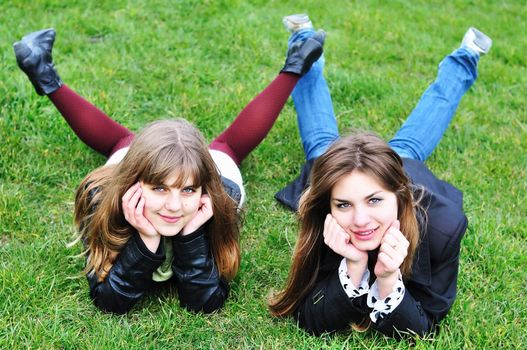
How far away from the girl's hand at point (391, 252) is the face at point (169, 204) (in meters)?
0.88

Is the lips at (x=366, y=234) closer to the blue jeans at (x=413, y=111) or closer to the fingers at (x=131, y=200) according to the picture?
the fingers at (x=131, y=200)

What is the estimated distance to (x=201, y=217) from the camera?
3199 mm

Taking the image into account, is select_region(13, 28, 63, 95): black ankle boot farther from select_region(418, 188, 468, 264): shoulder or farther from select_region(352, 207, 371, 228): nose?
select_region(418, 188, 468, 264): shoulder

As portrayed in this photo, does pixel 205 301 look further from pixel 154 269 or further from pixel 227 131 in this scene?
pixel 227 131

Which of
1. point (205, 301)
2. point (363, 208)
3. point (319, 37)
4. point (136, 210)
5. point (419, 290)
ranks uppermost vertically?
point (363, 208)

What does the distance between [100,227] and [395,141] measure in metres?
1.97

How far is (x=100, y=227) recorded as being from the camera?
322 cm

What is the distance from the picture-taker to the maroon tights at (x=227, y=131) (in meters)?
4.10

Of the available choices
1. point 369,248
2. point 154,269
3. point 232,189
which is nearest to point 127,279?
point 154,269

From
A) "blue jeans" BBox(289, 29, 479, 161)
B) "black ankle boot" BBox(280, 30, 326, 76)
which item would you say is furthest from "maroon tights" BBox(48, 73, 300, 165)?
"blue jeans" BBox(289, 29, 479, 161)

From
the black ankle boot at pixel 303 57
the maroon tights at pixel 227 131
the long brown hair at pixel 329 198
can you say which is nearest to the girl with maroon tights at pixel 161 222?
the long brown hair at pixel 329 198

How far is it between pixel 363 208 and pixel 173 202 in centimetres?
84

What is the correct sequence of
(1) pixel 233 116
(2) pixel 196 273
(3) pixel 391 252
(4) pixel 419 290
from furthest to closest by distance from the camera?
1. (1) pixel 233 116
2. (2) pixel 196 273
3. (4) pixel 419 290
4. (3) pixel 391 252

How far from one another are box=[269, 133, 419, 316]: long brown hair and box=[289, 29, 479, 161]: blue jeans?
1.18 metres
